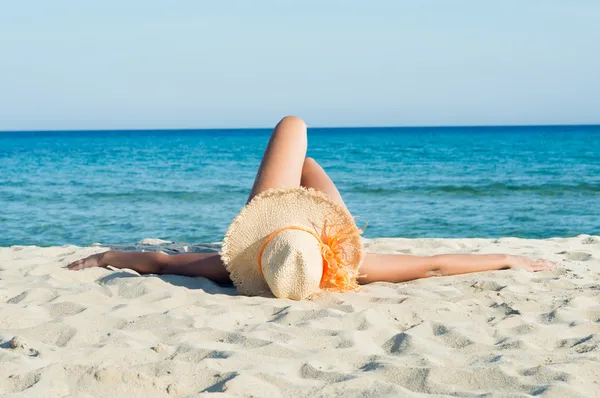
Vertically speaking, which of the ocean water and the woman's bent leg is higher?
the woman's bent leg

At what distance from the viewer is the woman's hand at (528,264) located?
516 cm

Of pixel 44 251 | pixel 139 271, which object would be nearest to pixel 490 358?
pixel 139 271

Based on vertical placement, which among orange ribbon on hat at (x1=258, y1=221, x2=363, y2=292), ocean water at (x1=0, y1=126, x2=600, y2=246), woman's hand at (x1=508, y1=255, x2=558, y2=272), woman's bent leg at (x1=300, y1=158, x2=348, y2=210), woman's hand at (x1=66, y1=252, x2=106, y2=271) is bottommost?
ocean water at (x1=0, y1=126, x2=600, y2=246)

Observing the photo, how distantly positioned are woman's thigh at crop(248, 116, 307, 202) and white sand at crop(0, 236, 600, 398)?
2.60 feet

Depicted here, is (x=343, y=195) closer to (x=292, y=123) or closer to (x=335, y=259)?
(x=292, y=123)

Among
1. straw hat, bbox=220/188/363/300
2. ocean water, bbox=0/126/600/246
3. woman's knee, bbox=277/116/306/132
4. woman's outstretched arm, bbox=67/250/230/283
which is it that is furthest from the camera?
ocean water, bbox=0/126/600/246

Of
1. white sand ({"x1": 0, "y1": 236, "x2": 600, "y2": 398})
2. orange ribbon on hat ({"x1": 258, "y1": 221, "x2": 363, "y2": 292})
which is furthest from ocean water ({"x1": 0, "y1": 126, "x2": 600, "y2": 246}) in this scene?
orange ribbon on hat ({"x1": 258, "y1": 221, "x2": 363, "y2": 292})

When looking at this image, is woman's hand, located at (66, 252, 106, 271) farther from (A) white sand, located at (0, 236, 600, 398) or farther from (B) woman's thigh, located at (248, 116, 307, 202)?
(B) woman's thigh, located at (248, 116, 307, 202)

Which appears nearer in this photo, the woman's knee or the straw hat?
the straw hat

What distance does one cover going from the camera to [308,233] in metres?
4.20

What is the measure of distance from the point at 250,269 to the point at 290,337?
1.03m

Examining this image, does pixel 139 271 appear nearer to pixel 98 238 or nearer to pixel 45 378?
pixel 45 378

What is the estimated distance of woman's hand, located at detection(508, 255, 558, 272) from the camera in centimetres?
516

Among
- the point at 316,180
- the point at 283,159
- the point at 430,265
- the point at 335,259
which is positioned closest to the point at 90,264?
the point at 283,159
